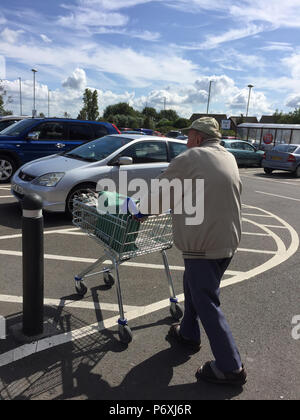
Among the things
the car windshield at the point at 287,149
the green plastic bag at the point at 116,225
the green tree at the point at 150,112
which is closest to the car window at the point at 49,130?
the green plastic bag at the point at 116,225

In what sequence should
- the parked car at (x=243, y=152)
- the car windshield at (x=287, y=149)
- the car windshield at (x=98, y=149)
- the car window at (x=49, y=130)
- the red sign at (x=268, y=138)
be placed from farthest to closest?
the red sign at (x=268, y=138)
the parked car at (x=243, y=152)
the car windshield at (x=287, y=149)
the car window at (x=49, y=130)
the car windshield at (x=98, y=149)

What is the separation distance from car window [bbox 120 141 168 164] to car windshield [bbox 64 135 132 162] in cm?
20

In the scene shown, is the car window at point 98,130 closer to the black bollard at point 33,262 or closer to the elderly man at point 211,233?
Result: the black bollard at point 33,262

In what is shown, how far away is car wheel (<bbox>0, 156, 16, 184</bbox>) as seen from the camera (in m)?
9.77

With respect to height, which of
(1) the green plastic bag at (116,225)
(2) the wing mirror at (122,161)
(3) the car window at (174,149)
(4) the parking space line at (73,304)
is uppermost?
(3) the car window at (174,149)

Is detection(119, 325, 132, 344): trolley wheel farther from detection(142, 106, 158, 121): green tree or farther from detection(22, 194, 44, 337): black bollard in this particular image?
detection(142, 106, 158, 121): green tree

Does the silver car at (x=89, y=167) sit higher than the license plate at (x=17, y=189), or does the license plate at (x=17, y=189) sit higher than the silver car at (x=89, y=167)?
the silver car at (x=89, y=167)

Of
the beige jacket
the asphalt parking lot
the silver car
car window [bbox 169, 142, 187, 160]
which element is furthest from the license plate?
the beige jacket

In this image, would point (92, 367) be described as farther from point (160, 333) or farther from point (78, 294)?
point (78, 294)

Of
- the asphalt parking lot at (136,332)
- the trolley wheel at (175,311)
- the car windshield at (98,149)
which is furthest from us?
the car windshield at (98,149)

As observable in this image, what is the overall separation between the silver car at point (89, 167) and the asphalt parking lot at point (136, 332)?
2.97 feet

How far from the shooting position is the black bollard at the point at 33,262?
2.81 m

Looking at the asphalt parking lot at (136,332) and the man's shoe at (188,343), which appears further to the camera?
the man's shoe at (188,343)

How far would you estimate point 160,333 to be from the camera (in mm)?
3197
